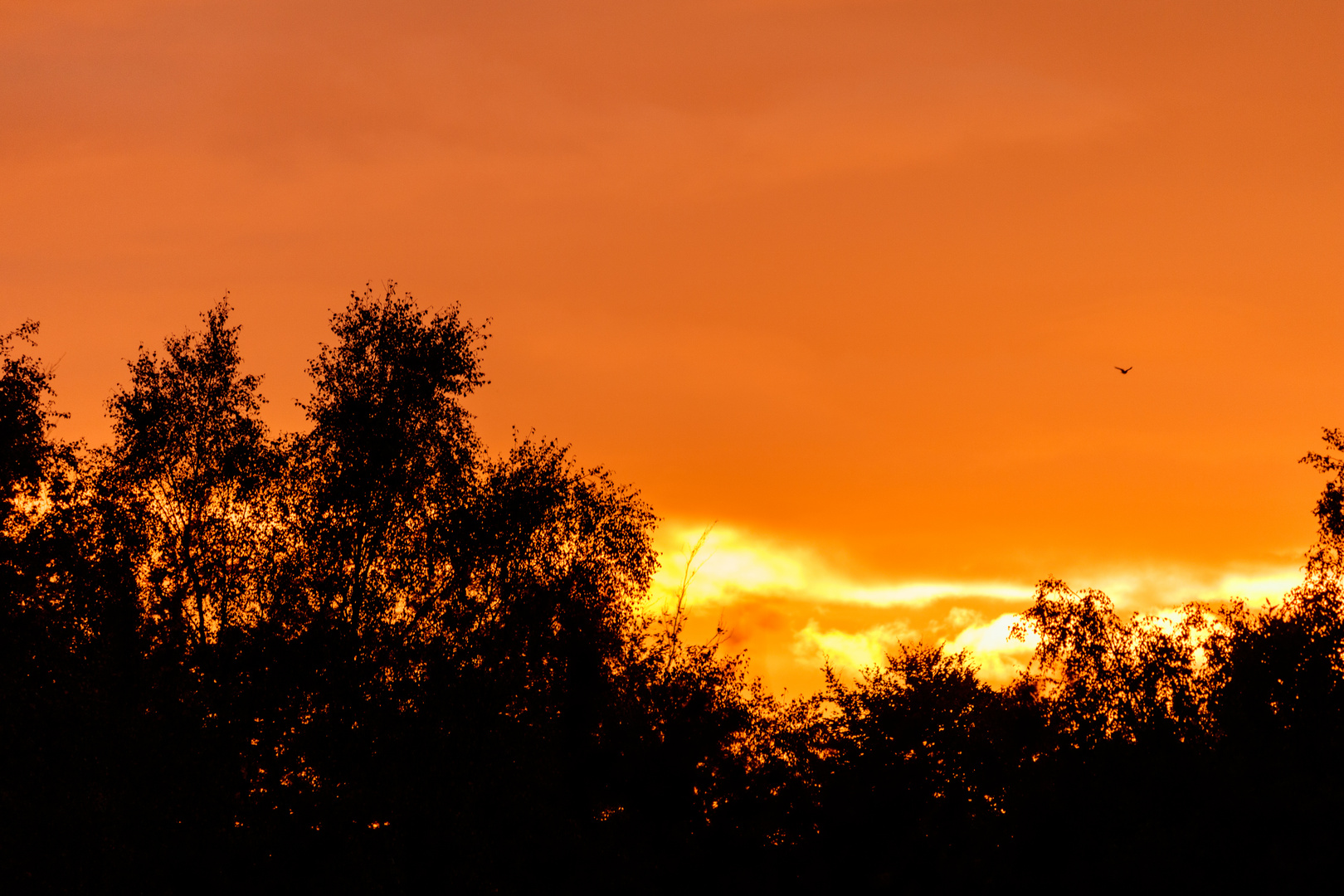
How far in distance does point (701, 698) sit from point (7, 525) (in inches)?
1162

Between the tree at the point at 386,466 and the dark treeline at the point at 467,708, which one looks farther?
the tree at the point at 386,466

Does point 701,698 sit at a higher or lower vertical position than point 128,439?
lower

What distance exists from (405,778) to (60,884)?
1133cm

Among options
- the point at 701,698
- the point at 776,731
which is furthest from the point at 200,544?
the point at 776,731

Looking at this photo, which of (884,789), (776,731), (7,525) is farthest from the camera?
(776,731)

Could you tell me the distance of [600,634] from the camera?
4781 cm

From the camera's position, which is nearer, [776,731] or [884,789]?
[884,789]

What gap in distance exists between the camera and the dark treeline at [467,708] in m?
30.5

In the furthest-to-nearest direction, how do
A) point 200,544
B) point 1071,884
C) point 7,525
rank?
point 1071,884 → point 200,544 → point 7,525

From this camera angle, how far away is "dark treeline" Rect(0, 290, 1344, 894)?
30.5 metres

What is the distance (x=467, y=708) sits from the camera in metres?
38.7

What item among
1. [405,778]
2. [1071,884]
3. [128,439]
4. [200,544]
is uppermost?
[128,439]

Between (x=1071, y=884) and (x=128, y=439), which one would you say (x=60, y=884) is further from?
(x=1071, y=884)

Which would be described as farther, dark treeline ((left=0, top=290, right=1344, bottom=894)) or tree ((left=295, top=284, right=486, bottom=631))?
tree ((left=295, top=284, right=486, bottom=631))
